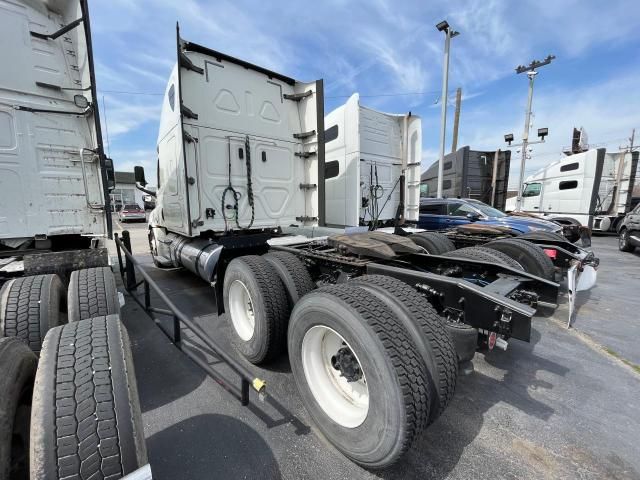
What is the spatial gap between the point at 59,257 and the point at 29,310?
119 cm

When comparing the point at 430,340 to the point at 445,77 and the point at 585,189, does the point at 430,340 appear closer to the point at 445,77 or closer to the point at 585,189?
the point at 445,77

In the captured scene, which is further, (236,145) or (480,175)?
(480,175)

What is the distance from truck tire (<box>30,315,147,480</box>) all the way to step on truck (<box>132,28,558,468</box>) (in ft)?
3.45

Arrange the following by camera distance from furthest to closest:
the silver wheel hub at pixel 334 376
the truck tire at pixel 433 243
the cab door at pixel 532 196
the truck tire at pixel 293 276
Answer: the cab door at pixel 532 196 → the truck tire at pixel 433 243 → the truck tire at pixel 293 276 → the silver wheel hub at pixel 334 376

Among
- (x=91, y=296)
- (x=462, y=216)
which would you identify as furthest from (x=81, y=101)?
(x=462, y=216)

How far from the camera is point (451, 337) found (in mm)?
1821

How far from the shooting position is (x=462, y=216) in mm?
7984

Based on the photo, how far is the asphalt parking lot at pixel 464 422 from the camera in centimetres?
174

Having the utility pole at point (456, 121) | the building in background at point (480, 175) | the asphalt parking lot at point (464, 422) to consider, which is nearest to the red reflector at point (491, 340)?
the asphalt parking lot at point (464, 422)

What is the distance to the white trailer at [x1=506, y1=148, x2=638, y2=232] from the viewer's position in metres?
11.2

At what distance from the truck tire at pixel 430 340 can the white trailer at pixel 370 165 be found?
11.8 feet

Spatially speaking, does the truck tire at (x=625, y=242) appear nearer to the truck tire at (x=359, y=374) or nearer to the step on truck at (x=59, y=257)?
the truck tire at (x=359, y=374)

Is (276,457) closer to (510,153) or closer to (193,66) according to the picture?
(193,66)

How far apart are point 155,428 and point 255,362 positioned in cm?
95
